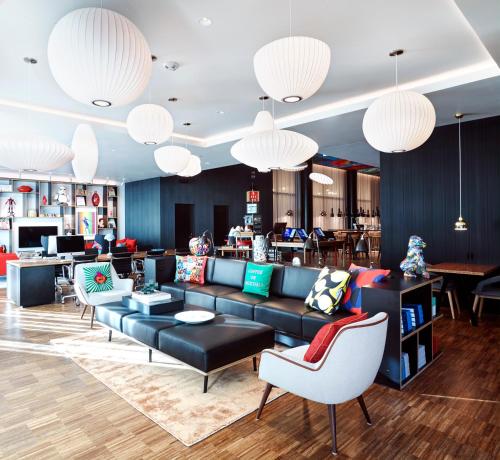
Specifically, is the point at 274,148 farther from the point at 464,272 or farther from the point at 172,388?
the point at 464,272

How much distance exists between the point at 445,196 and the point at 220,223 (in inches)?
374

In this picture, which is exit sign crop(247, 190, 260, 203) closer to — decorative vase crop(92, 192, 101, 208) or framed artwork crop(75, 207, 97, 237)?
decorative vase crop(92, 192, 101, 208)

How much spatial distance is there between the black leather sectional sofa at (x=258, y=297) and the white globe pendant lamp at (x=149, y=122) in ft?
7.12

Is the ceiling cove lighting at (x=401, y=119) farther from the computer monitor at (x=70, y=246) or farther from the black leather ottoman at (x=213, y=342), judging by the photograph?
the computer monitor at (x=70, y=246)

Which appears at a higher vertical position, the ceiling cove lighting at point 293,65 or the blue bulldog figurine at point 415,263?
the ceiling cove lighting at point 293,65

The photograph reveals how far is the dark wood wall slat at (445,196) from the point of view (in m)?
5.72

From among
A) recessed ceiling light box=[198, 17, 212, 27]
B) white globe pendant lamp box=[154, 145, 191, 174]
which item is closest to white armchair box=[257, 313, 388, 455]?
recessed ceiling light box=[198, 17, 212, 27]

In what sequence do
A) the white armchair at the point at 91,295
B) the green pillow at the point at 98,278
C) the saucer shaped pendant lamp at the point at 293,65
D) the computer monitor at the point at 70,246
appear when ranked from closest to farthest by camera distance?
the saucer shaped pendant lamp at the point at 293,65 < the white armchair at the point at 91,295 < the green pillow at the point at 98,278 < the computer monitor at the point at 70,246

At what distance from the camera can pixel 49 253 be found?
6949 mm

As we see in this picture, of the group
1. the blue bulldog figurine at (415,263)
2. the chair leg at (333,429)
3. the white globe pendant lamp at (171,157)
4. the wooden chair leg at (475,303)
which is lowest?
the chair leg at (333,429)

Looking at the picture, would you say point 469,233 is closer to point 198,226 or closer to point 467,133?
point 467,133

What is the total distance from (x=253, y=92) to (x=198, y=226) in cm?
901

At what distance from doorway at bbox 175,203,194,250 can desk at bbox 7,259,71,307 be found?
652 centimetres

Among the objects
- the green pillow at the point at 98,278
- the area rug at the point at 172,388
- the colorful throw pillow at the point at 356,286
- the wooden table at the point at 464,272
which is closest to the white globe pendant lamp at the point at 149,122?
the green pillow at the point at 98,278
